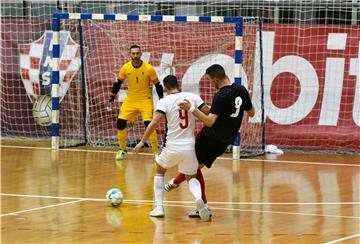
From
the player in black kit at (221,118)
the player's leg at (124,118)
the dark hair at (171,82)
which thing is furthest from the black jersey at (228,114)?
the player's leg at (124,118)

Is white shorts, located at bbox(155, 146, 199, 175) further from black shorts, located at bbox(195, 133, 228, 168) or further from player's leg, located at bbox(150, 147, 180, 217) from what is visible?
black shorts, located at bbox(195, 133, 228, 168)

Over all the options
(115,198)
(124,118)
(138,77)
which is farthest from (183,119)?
(124,118)

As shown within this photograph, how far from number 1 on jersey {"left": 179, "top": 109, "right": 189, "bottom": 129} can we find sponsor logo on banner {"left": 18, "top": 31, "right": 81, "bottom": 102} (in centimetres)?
1055

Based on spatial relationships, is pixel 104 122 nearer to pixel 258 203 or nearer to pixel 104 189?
pixel 104 189

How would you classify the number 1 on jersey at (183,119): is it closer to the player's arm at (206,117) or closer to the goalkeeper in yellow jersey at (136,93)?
the player's arm at (206,117)

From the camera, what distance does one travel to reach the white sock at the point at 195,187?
1245cm

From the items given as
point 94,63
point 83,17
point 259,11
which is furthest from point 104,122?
point 259,11

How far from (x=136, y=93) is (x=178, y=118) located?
715cm

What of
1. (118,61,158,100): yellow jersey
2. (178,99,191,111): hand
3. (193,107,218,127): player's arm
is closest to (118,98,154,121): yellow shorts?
(118,61,158,100): yellow jersey

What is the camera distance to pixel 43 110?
2327 cm

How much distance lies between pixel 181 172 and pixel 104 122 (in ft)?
32.7

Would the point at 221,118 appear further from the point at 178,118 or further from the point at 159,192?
the point at 159,192

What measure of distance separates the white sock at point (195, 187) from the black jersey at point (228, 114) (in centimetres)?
65

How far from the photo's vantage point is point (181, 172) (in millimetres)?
12750
